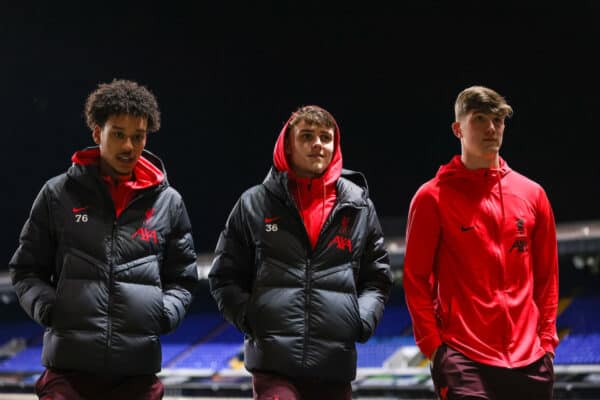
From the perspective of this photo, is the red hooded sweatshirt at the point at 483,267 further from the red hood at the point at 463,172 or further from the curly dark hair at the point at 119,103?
the curly dark hair at the point at 119,103

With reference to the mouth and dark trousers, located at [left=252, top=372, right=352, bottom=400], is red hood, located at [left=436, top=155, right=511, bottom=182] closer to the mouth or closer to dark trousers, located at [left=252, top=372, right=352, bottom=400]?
dark trousers, located at [left=252, top=372, right=352, bottom=400]

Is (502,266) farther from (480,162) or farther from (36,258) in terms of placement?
(36,258)

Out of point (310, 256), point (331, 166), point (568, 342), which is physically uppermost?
point (331, 166)

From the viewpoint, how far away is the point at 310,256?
254 cm

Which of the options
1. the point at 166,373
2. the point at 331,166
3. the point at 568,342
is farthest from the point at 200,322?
the point at 331,166

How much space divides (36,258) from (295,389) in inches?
41.5

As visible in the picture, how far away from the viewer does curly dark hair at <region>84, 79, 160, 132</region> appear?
2.62 metres

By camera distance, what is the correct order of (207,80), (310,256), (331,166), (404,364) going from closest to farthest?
(310,256) → (331,166) → (404,364) → (207,80)

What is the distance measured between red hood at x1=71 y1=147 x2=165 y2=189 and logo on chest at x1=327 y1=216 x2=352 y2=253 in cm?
73

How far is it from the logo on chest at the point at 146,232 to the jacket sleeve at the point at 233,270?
26 cm

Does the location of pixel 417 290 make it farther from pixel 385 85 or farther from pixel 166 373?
pixel 385 85

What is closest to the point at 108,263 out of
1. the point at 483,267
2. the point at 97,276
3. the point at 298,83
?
the point at 97,276

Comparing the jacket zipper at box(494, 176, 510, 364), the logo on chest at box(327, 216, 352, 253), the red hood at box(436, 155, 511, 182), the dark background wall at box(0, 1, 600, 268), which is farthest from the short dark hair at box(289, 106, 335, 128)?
the dark background wall at box(0, 1, 600, 268)

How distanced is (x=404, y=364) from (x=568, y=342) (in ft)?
7.93
